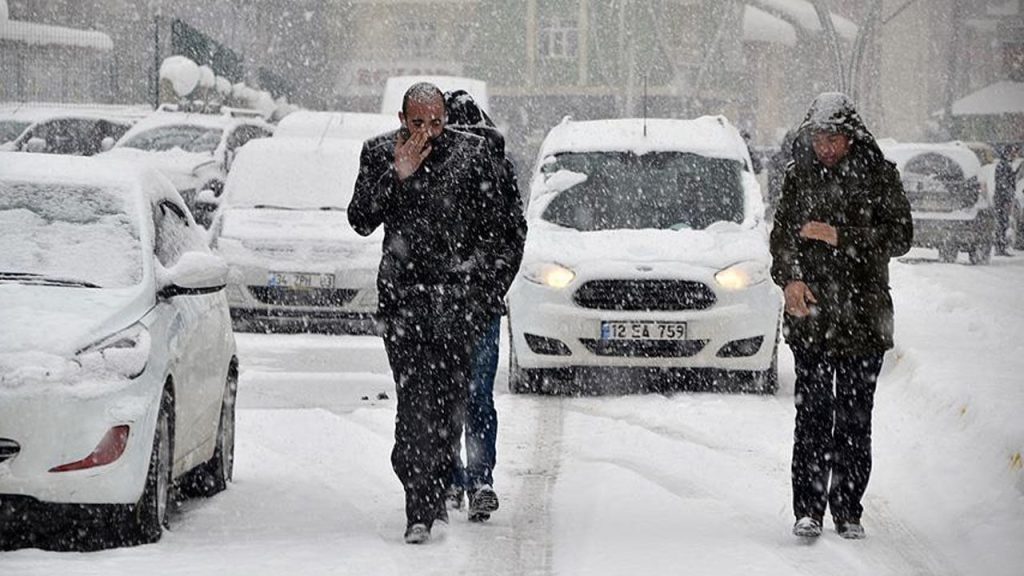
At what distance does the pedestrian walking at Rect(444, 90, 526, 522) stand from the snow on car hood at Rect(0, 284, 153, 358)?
1.39 metres

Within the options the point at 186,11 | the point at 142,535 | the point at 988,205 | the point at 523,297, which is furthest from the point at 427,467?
the point at 186,11

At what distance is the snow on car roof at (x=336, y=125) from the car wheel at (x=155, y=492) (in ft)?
49.5

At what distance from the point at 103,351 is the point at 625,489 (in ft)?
8.93

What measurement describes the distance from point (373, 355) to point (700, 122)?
2.99 meters

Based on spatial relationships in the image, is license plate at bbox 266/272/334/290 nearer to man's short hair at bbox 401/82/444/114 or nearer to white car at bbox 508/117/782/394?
white car at bbox 508/117/782/394

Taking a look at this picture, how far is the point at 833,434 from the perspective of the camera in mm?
7828

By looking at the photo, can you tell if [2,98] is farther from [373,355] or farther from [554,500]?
[554,500]

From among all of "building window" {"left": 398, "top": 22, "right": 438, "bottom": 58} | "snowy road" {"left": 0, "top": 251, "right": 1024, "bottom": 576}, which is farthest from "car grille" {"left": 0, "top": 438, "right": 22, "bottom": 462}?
"building window" {"left": 398, "top": 22, "right": 438, "bottom": 58}

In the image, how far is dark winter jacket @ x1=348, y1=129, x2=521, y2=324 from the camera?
7.64 m

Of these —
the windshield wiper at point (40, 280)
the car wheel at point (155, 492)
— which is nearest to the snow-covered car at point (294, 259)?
the windshield wiper at point (40, 280)

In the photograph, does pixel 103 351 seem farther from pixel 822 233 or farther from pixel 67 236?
pixel 822 233

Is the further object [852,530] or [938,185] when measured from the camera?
[938,185]

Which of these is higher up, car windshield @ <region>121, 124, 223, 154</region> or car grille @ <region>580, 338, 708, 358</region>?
car windshield @ <region>121, 124, 223, 154</region>

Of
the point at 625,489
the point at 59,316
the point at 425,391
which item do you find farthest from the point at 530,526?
the point at 59,316
